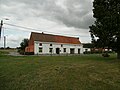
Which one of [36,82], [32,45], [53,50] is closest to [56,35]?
[53,50]

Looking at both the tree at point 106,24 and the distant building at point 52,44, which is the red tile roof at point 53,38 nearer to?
the distant building at point 52,44

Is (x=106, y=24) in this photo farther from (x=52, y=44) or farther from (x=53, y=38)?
(x=53, y=38)

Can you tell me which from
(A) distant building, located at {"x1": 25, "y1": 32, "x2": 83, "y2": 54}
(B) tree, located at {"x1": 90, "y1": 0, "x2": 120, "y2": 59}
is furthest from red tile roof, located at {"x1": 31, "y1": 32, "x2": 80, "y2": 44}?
(B) tree, located at {"x1": 90, "y1": 0, "x2": 120, "y2": 59}

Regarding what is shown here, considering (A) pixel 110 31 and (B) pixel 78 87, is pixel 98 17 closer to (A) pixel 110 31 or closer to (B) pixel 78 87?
(A) pixel 110 31

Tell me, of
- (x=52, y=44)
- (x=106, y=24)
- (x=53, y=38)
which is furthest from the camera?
(x=53, y=38)

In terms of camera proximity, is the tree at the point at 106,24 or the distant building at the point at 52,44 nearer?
the tree at the point at 106,24

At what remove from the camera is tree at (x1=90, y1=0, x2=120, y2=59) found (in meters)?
23.2

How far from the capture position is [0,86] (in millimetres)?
9750

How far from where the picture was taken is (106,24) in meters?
23.8

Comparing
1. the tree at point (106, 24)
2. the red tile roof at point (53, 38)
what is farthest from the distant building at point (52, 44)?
the tree at point (106, 24)

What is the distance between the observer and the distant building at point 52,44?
6259cm

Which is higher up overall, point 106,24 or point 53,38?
point 53,38

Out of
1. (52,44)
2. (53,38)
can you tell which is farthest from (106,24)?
(53,38)

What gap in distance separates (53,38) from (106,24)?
4636 centimetres
